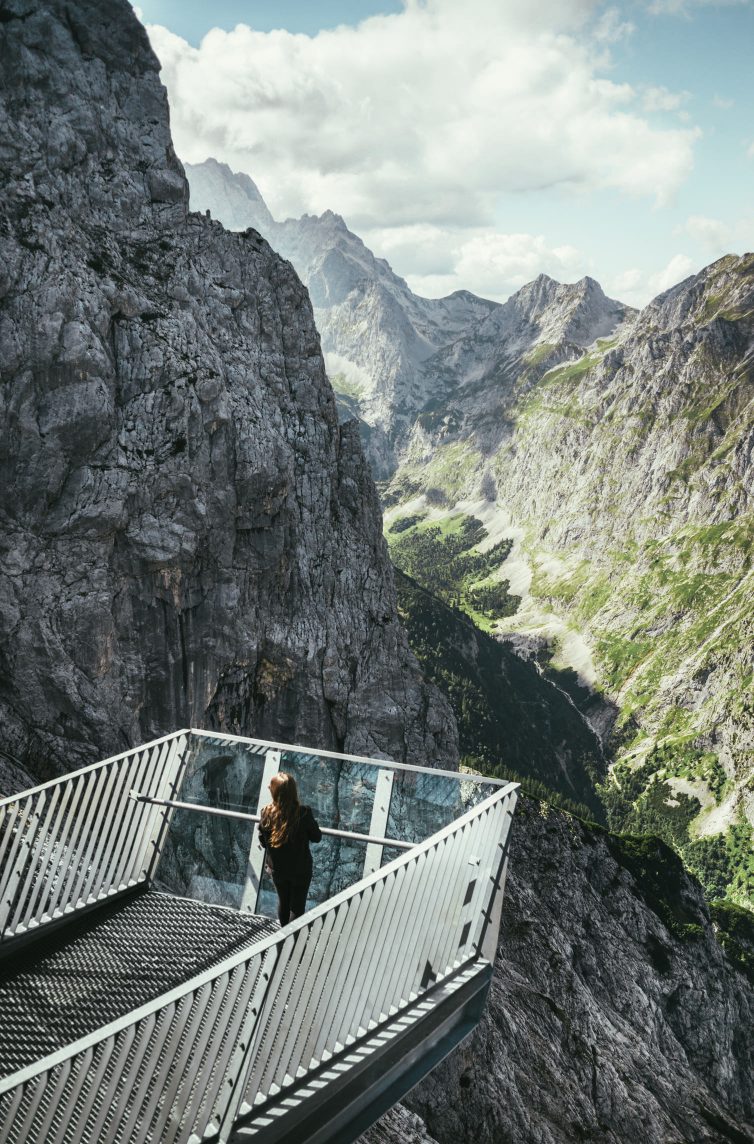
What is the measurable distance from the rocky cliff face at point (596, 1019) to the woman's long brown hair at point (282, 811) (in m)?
8.83

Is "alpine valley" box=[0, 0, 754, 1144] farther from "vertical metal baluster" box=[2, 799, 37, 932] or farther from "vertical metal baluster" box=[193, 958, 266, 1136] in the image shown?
"vertical metal baluster" box=[193, 958, 266, 1136]

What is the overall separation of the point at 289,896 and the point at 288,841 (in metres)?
0.87

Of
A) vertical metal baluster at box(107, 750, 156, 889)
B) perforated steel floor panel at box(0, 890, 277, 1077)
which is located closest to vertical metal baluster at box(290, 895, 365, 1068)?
perforated steel floor panel at box(0, 890, 277, 1077)

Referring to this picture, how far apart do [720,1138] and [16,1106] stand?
61.8 meters

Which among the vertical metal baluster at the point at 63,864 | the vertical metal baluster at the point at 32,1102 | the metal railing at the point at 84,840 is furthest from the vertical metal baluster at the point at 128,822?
the vertical metal baluster at the point at 32,1102

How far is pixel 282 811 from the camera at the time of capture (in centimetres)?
1062

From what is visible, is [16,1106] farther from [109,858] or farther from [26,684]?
[26,684]

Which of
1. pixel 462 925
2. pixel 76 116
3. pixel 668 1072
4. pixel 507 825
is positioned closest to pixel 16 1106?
pixel 462 925

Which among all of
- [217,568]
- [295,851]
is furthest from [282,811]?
[217,568]

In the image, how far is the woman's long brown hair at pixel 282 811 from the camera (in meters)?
10.6

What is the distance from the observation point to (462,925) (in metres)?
10.4

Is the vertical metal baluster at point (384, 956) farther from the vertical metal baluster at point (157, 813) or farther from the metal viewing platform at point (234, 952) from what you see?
the vertical metal baluster at point (157, 813)

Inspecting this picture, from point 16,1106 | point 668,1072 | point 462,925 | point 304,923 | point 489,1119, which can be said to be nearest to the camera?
point 16,1106

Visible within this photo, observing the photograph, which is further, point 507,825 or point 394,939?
point 507,825
